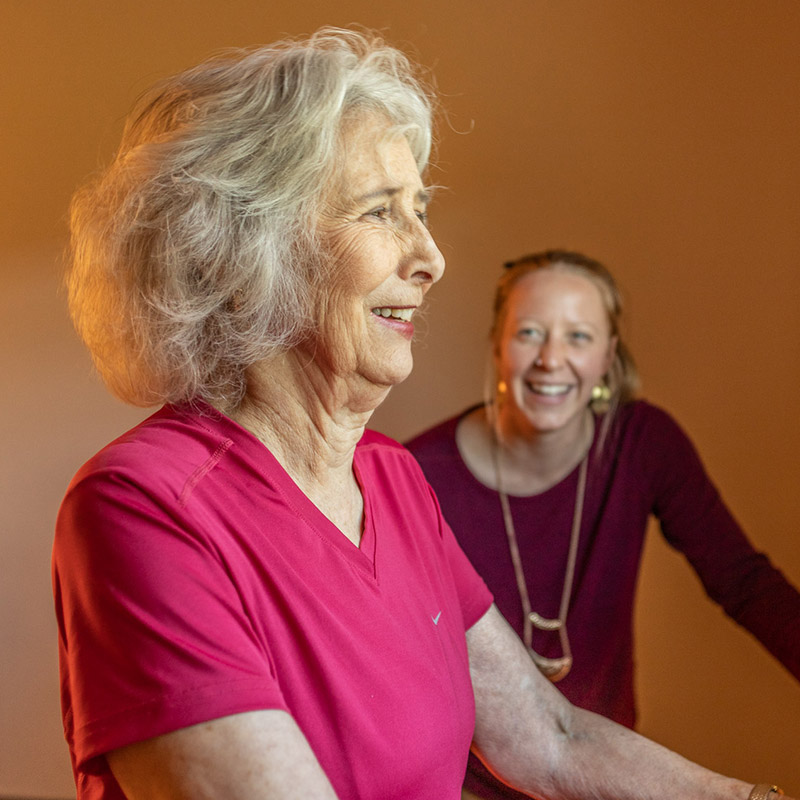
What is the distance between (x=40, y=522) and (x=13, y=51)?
4.33ft

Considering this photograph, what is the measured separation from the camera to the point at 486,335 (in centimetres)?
260

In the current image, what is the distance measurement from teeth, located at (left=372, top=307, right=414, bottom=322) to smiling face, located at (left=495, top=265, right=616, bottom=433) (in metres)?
1.03

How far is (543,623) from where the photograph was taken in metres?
2.04

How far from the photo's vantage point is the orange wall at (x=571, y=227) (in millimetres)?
2451

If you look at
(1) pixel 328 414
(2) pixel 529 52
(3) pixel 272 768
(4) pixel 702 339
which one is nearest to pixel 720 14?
(2) pixel 529 52

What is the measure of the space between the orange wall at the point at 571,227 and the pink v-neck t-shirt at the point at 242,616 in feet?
4.67

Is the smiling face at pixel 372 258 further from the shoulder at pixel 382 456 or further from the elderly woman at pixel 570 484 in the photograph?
the elderly woman at pixel 570 484

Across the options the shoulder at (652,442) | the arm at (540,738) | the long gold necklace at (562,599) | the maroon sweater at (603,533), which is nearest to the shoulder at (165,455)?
the arm at (540,738)

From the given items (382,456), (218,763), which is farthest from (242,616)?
(382,456)

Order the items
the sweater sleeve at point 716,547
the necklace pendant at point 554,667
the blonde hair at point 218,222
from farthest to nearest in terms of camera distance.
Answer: the necklace pendant at point 554,667 → the sweater sleeve at point 716,547 → the blonde hair at point 218,222

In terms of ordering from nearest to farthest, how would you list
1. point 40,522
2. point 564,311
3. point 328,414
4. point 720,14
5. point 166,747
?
1. point 166,747
2. point 328,414
3. point 564,311
4. point 720,14
5. point 40,522

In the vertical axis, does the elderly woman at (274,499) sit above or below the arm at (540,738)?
above

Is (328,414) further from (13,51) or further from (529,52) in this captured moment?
(13,51)

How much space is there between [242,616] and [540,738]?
1.91 feet
